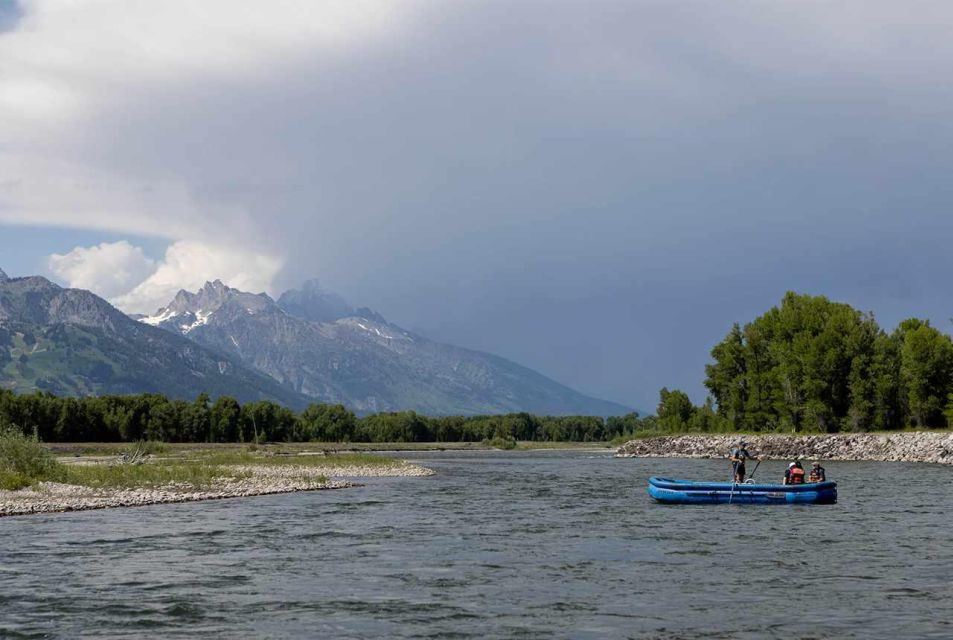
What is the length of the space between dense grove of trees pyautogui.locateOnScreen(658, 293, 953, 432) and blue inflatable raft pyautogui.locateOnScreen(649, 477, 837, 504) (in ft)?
314

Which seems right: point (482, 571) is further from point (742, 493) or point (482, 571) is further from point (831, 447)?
point (831, 447)

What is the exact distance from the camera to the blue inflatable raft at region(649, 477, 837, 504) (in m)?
66.4

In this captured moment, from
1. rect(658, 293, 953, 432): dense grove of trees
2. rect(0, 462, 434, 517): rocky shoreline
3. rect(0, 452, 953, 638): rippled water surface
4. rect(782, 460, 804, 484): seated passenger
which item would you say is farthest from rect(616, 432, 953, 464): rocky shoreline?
rect(0, 462, 434, 517): rocky shoreline

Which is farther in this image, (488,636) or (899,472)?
(899,472)

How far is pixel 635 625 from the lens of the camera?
94.5ft

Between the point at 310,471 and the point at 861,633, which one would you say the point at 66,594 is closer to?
the point at 861,633

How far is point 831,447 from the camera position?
152000 millimetres

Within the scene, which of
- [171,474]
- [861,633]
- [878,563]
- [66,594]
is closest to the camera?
[861,633]

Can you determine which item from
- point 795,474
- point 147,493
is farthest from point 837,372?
point 147,493

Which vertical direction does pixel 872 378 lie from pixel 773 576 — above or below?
above

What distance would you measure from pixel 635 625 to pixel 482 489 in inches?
2293

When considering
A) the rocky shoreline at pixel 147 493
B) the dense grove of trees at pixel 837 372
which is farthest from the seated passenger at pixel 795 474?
the dense grove of trees at pixel 837 372

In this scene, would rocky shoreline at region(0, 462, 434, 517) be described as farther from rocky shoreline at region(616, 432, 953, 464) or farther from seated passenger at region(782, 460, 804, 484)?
rocky shoreline at region(616, 432, 953, 464)

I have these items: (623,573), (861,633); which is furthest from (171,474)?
(861,633)
